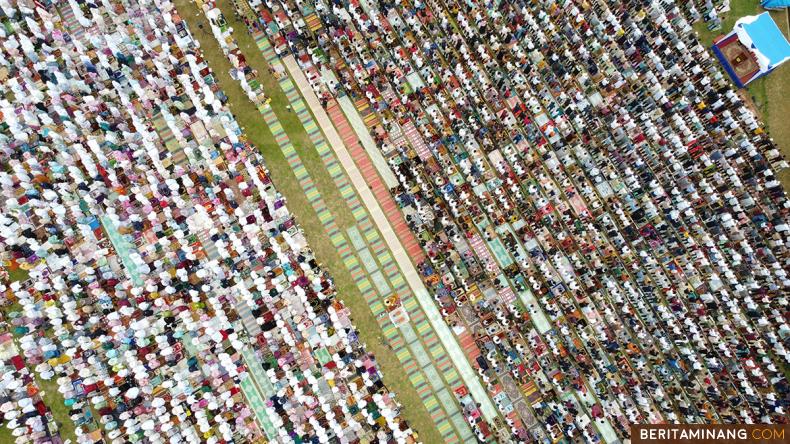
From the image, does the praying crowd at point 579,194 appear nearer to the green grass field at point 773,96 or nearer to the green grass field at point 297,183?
the green grass field at point 773,96

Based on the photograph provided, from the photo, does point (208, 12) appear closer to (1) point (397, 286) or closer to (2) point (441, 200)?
(2) point (441, 200)

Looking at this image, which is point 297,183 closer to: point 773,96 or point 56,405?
point 56,405

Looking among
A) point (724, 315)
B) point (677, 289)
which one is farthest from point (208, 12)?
point (724, 315)

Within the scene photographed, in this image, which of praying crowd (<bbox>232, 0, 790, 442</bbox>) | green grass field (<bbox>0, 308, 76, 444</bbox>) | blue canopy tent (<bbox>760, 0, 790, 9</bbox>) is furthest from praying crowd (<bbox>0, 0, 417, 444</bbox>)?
blue canopy tent (<bbox>760, 0, 790, 9</bbox>)

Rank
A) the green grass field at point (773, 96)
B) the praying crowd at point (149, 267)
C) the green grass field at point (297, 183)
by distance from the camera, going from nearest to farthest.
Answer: the praying crowd at point (149, 267)
the green grass field at point (297, 183)
the green grass field at point (773, 96)

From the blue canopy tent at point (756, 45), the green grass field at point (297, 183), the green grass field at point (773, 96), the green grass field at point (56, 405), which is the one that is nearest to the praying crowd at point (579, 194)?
the green grass field at point (773, 96)

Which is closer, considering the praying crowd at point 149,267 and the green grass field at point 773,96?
the praying crowd at point 149,267
